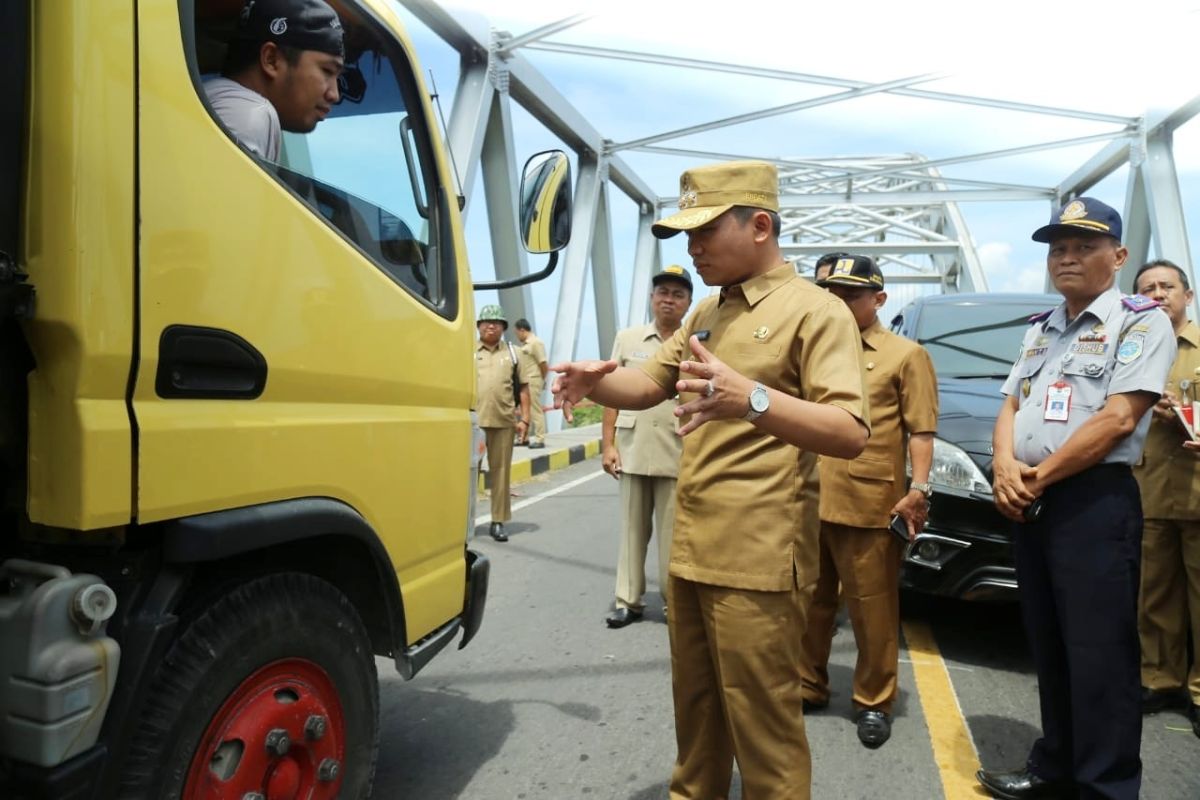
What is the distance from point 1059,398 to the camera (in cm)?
246

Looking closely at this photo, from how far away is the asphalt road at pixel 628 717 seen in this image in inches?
105

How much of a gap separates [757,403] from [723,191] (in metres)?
0.53

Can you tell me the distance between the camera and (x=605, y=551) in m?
5.94

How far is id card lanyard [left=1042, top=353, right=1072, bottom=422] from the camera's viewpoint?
2432mm

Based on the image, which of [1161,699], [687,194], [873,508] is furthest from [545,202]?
[1161,699]

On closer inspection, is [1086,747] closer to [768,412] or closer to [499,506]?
[768,412]

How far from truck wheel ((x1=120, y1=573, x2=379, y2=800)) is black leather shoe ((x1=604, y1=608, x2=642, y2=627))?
2221 millimetres

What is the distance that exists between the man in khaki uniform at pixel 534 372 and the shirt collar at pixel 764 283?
878cm

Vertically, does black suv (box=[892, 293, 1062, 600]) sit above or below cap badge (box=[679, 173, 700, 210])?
below

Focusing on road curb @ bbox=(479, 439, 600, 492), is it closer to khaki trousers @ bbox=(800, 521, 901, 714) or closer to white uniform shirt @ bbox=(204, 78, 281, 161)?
khaki trousers @ bbox=(800, 521, 901, 714)

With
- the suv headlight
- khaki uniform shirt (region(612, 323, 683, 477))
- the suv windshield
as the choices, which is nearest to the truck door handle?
khaki uniform shirt (region(612, 323, 683, 477))

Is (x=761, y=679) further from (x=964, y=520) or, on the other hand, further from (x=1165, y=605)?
(x=1165, y=605)

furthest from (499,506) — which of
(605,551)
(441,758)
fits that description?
(441,758)

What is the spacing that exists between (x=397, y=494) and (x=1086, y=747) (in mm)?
1908
